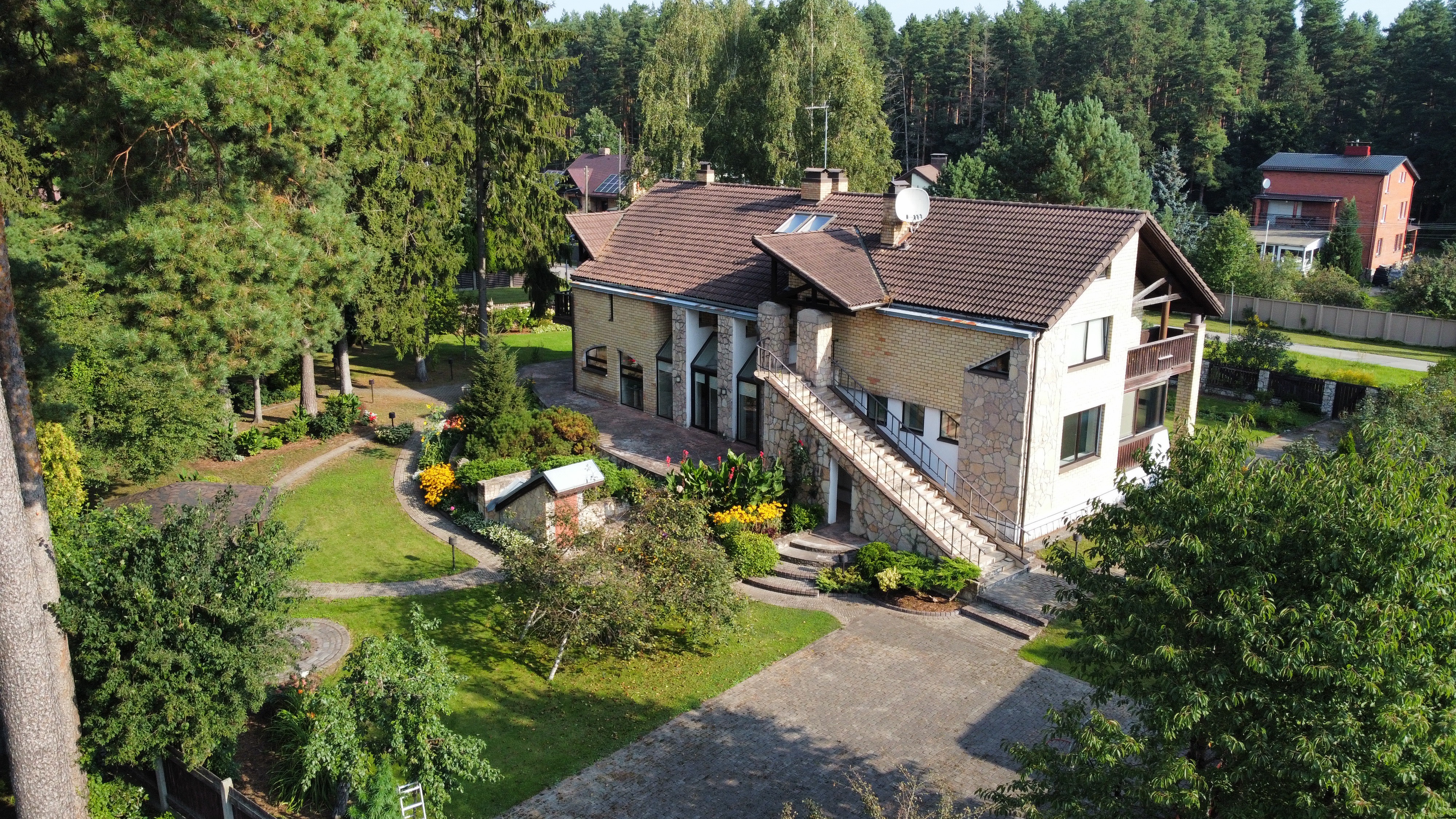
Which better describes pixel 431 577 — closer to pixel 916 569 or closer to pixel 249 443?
pixel 249 443

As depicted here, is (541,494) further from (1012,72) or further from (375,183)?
(1012,72)

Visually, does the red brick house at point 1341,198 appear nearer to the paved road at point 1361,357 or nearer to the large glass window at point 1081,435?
the paved road at point 1361,357

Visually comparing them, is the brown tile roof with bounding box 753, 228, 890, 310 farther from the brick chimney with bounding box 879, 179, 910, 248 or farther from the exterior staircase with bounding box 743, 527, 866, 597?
the exterior staircase with bounding box 743, 527, 866, 597

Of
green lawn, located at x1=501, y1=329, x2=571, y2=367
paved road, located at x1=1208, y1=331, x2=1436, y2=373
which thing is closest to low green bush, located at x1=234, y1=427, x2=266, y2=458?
green lawn, located at x1=501, y1=329, x2=571, y2=367

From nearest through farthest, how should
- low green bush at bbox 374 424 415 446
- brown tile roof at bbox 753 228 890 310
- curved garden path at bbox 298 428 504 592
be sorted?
curved garden path at bbox 298 428 504 592
brown tile roof at bbox 753 228 890 310
low green bush at bbox 374 424 415 446

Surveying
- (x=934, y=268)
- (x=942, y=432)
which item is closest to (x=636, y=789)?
(x=942, y=432)

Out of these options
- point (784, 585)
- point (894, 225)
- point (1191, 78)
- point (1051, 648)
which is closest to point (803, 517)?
point (784, 585)

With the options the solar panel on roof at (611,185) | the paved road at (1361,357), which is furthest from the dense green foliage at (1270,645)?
the solar panel on roof at (611,185)
